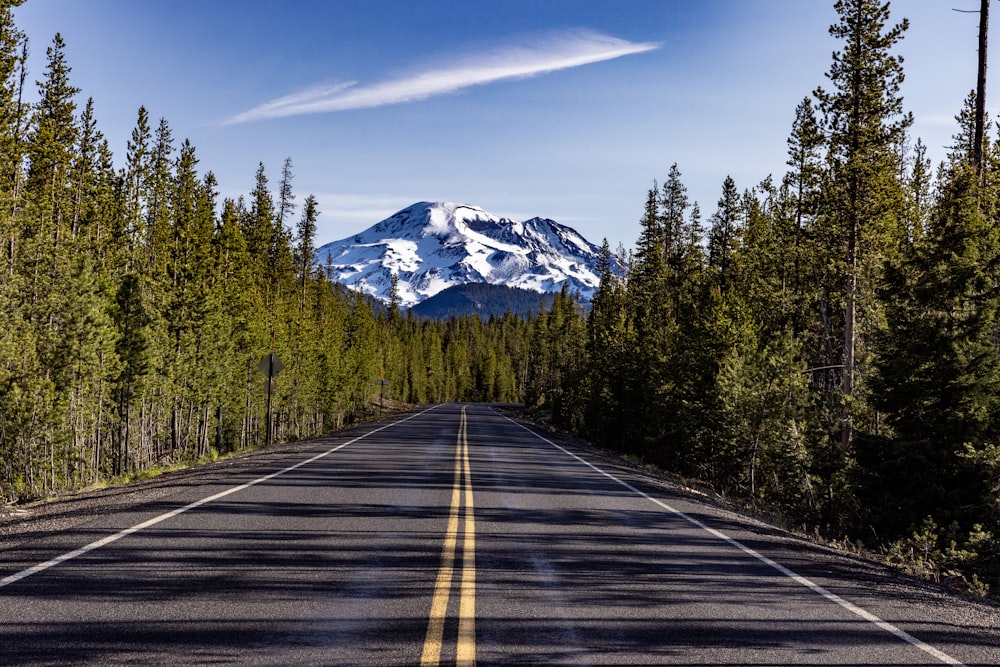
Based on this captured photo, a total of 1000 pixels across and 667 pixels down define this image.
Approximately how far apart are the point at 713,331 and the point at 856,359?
5672 mm

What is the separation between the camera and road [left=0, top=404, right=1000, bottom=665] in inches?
194

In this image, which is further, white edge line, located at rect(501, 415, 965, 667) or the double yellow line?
white edge line, located at rect(501, 415, 965, 667)

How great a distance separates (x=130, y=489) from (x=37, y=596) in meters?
8.41

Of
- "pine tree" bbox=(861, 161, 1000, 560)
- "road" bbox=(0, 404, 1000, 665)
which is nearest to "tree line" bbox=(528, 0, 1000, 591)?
"pine tree" bbox=(861, 161, 1000, 560)

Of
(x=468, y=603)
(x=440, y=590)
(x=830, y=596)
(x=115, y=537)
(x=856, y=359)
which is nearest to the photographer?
(x=468, y=603)

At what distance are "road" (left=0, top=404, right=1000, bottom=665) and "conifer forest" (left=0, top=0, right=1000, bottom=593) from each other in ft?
14.5

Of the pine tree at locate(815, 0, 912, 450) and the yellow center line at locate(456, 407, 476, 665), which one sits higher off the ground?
the pine tree at locate(815, 0, 912, 450)

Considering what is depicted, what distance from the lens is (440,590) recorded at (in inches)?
252

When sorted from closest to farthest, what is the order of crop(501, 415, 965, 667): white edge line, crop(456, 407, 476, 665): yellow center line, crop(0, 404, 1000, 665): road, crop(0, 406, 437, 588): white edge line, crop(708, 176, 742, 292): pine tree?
1. crop(456, 407, 476, 665): yellow center line
2. crop(0, 404, 1000, 665): road
3. crop(501, 415, 965, 667): white edge line
4. crop(0, 406, 437, 588): white edge line
5. crop(708, 176, 742, 292): pine tree

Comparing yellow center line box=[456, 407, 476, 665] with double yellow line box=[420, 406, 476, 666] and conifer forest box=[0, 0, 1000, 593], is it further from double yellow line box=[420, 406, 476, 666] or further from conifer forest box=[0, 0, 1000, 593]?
conifer forest box=[0, 0, 1000, 593]

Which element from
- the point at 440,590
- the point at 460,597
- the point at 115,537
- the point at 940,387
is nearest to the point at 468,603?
the point at 460,597

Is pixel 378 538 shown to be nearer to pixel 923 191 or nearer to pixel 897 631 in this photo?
pixel 897 631

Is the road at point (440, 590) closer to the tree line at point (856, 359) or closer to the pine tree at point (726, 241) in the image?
the tree line at point (856, 359)

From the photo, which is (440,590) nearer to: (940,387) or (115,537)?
(115,537)
